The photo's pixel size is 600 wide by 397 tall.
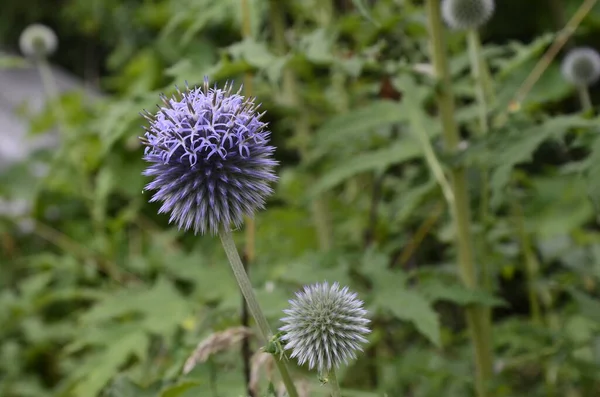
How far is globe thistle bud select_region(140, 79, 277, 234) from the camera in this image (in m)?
0.90

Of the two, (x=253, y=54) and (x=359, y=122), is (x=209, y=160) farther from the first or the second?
(x=359, y=122)

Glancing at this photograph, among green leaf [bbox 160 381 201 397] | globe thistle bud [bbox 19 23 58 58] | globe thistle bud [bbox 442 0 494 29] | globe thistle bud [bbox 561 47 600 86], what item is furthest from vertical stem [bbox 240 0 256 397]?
globe thistle bud [bbox 19 23 58 58]

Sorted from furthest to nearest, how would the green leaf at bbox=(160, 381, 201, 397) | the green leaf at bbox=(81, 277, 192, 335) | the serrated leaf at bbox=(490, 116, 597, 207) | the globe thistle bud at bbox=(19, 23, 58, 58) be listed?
the globe thistle bud at bbox=(19, 23, 58, 58) → the green leaf at bbox=(81, 277, 192, 335) → the serrated leaf at bbox=(490, 116, 597, 207) → the green leaf at bbox=(160, 381, 201, 397)

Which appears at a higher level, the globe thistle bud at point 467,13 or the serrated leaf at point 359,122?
the globe thistle bud at point 467,13

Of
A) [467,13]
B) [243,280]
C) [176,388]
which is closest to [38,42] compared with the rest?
[467,13]

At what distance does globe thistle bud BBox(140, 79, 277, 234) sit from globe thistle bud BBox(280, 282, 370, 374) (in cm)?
17

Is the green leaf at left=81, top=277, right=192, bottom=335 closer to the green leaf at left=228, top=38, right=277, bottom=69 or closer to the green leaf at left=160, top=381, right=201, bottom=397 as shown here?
the green leaf at left=160, top=381, right=201, bottom=397

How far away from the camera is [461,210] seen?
1576 mm

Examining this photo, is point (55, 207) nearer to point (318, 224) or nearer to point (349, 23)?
point (318, 224)

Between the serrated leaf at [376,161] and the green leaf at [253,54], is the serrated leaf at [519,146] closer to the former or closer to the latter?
the serrated leaf at [376,161]

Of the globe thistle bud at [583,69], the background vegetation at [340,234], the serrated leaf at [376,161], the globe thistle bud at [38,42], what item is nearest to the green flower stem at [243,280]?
the background vegetation at [340,234]

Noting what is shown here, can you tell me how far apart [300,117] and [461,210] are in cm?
74

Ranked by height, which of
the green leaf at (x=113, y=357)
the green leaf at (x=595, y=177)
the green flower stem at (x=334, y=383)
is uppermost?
the green leaf at (x=595, y=177)

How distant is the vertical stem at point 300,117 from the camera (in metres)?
2.09
